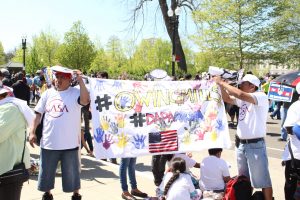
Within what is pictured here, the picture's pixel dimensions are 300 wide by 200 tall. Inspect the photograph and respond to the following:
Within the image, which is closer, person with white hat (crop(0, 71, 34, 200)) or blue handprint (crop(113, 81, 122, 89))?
person with white hat (crop(0, 71, 34, 200))

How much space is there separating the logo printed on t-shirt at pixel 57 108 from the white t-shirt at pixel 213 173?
1.85 m

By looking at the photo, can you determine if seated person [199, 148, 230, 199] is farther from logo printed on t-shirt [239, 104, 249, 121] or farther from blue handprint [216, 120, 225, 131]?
logo printed on t-shirt [239, 104, 249, 121]

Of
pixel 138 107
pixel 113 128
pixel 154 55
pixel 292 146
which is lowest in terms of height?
pixel 292 146

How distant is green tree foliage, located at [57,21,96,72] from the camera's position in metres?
47.8

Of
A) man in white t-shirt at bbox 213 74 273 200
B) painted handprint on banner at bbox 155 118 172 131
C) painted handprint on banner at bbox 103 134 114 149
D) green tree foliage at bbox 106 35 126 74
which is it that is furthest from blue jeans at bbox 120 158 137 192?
green tree foliage at bbox 106 35 126 74

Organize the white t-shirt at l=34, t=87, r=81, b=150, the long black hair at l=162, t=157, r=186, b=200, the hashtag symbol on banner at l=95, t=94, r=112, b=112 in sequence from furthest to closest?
the hashtag symbol on banner at l=95, t=94, r=112, b=112
the white t-shirt at l=34, t=87, r=81, b=150
the long black hair at l=162, t=157, r=186, b=200

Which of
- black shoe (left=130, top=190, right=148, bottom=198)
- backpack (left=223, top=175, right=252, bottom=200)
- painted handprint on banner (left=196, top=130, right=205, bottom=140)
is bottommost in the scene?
black shoe (left=130, top=190, right=148, bottom=198)

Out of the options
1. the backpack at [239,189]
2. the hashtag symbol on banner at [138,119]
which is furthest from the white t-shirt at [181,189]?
the hashtag symbol on banner at [138,119]

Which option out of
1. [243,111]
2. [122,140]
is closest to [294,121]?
[243,111]

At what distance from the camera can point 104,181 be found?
609cm

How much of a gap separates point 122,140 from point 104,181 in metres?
1.77

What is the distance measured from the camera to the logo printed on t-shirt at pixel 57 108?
14.2ft

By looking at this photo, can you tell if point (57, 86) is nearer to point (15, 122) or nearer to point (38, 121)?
point (38, 121)

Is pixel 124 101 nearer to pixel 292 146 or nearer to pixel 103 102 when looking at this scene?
pixel 103 102
